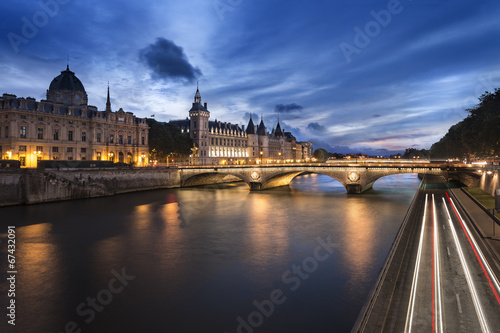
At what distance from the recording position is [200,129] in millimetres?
149125

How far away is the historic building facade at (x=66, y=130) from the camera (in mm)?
75688

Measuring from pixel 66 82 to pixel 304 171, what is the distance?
256ft

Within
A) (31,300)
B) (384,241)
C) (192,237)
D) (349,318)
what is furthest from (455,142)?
(31,300)

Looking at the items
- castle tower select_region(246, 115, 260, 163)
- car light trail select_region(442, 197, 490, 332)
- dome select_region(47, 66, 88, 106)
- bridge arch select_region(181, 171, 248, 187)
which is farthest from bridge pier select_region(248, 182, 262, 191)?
castle tower select_region(246, 115, 260, 163)

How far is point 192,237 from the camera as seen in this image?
3441 centimetres

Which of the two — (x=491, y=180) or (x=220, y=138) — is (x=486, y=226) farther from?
Result: (x=220, y=138)

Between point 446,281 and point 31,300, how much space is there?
2474 cm

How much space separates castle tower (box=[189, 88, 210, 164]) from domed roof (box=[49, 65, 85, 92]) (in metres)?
56.7

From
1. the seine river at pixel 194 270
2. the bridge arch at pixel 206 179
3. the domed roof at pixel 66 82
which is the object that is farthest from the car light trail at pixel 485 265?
the domed roof at pixel 66 82

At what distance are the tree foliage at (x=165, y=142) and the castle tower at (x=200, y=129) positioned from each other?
25.8 meters

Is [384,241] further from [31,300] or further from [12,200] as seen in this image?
[12,200]

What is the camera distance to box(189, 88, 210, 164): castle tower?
490 ft

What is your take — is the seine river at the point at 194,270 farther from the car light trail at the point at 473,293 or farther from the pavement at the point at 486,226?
the pavement at the point at 486,226

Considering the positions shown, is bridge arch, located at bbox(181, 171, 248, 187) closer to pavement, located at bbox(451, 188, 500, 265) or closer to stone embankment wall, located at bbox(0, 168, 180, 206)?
stone embankment wall, located at bbox(0, 168, 180, 206)
